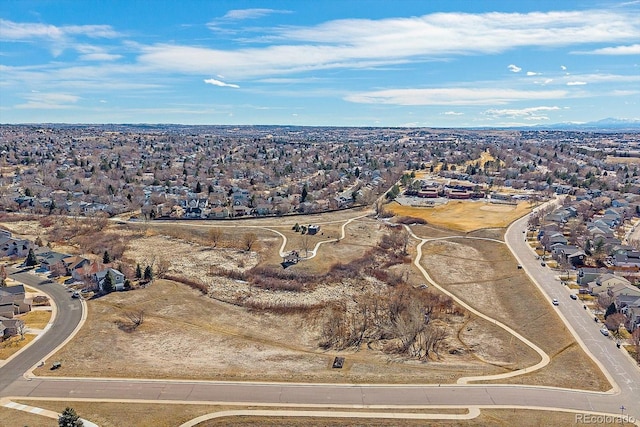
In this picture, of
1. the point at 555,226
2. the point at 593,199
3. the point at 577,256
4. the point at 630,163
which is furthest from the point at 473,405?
the point at 630,163

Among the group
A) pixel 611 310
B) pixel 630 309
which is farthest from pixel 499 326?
pixel 630 309

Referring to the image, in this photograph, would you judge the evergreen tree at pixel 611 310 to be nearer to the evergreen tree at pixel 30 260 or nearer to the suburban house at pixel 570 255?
the suburban house at pixel 570 255

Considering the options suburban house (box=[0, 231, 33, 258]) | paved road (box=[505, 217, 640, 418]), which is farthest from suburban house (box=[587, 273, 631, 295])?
suburban house (box=[0, 231, 33, 258])

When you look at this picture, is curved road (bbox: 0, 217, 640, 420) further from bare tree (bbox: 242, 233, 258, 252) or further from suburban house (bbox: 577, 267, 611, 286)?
bare tree (bbox: 242, 233, 258, 252)

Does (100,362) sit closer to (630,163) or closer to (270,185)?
(270,185)

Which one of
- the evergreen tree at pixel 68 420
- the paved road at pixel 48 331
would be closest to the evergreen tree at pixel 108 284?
the paved road at pixel 48 331
